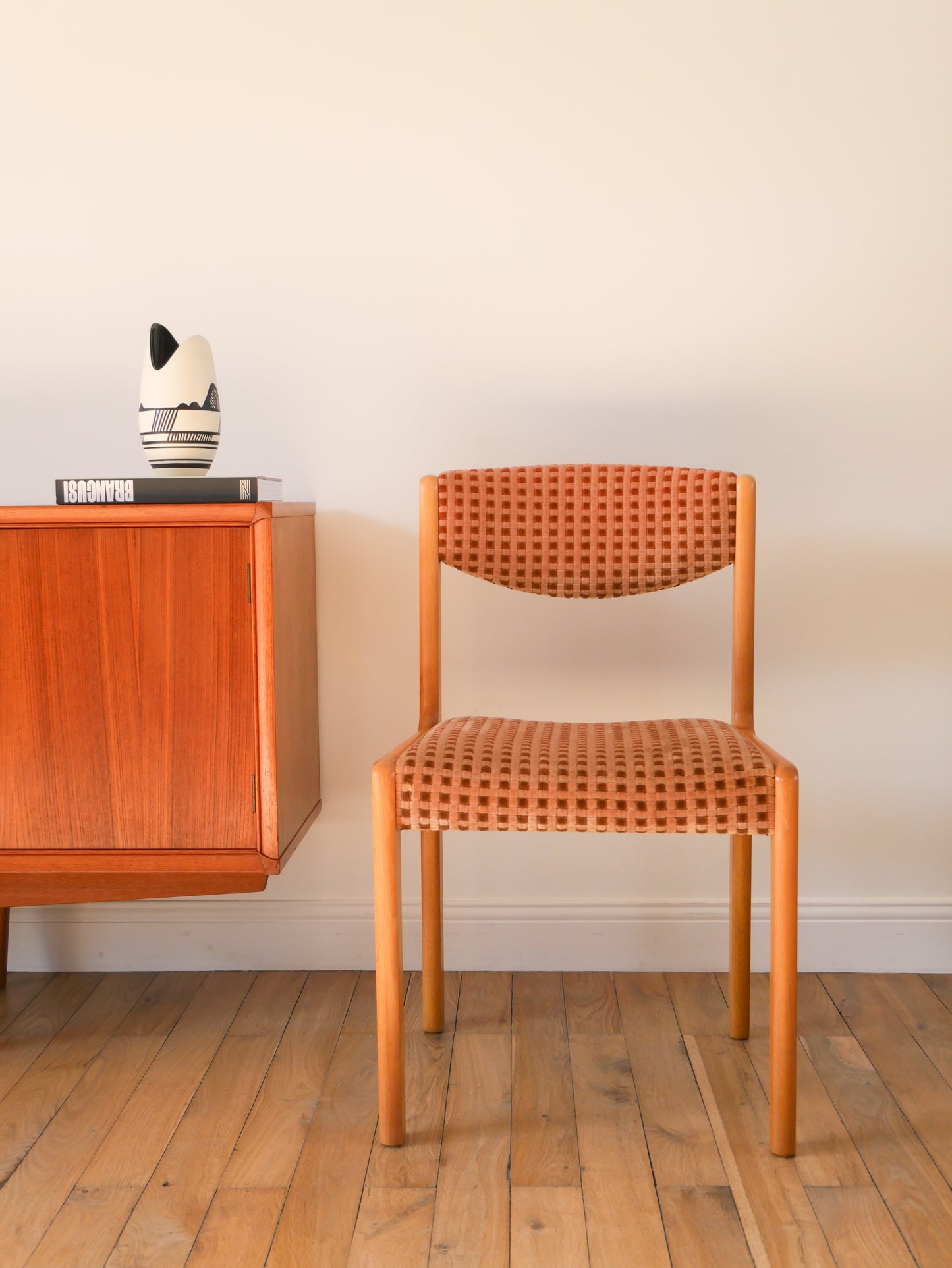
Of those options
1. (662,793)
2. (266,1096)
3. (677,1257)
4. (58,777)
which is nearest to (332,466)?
(58,777)

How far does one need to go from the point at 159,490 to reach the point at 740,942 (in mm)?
1099

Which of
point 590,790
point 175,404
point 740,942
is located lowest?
point 740,942

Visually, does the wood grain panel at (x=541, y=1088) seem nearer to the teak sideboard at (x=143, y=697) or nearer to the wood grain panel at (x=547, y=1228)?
the wood grain panel at (x=547, y=1228)

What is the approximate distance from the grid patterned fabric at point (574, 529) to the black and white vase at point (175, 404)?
38 centimetres

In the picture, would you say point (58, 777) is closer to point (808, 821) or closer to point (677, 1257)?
point (677, 1257)

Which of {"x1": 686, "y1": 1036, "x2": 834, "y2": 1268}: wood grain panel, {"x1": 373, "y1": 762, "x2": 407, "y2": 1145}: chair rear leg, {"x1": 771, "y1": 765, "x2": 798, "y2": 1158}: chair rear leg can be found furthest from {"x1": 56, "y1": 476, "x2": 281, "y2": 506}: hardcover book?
{"x1": 686, "y1": 1036, "x2": 834, "y2": 1268}: wood grain panel

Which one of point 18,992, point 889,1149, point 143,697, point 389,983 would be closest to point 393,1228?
point 389,983

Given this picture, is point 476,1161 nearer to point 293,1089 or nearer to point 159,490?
point 293,1089

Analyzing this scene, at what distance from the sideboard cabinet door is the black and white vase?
0.16 metres

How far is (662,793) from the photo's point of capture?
1236 millimetres

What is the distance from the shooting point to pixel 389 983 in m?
1.31

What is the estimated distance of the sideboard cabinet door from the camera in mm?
1467

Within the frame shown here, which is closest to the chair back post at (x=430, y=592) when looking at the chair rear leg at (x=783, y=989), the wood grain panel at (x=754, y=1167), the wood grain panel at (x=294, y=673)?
the wood grain panel at (x=294, y=673)

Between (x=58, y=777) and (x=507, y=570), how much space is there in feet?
A: 2.38
